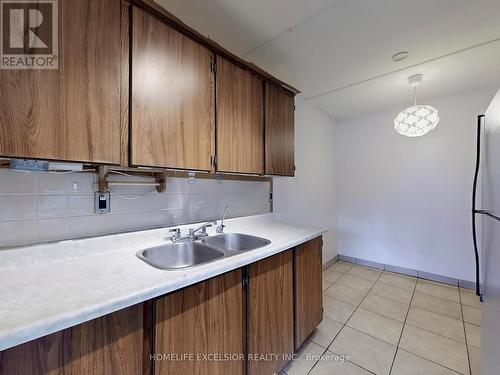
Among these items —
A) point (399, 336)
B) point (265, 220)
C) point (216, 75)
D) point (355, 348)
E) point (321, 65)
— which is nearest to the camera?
point (216, 75)

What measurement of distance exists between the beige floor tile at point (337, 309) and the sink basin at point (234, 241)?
1.20 m

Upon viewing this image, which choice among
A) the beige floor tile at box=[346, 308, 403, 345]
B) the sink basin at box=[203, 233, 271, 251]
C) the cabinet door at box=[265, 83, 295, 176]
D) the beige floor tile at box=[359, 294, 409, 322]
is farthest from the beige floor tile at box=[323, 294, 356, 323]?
the cabinet door at box=[265, 83, 295, 176]

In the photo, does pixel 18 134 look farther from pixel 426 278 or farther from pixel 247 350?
pixel 426 278

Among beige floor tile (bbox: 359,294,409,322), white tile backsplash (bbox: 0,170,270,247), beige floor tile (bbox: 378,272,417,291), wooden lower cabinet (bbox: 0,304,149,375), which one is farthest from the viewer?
beige floor tile (bbox: 378,272,417,291)

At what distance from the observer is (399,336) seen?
1800 mm

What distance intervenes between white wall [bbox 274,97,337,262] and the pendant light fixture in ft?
3.46

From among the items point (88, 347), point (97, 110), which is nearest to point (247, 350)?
point (88, 347)

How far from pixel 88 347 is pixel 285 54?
2.23 metres

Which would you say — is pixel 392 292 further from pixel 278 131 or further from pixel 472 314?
pixel 278 131

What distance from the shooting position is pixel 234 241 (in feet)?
5.79

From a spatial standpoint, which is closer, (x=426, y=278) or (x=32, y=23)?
(x=32, y=23)

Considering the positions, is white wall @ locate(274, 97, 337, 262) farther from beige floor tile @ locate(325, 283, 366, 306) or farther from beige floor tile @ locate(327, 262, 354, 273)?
beige floor tile @ locate(325, 283, 366, 306)

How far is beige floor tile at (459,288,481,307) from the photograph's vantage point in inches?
89.4

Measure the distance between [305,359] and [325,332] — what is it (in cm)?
37
